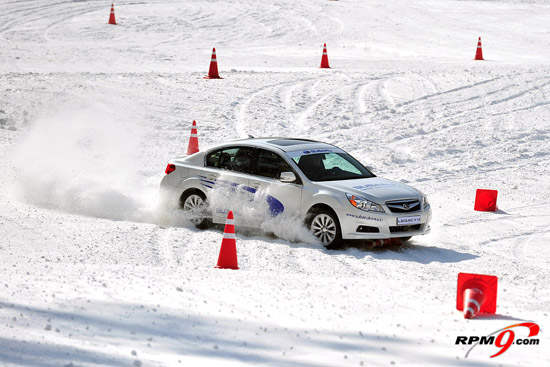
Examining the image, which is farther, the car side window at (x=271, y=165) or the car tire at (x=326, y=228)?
the car side window at (x=271, y=165)

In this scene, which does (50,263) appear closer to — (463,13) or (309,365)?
(309,365)

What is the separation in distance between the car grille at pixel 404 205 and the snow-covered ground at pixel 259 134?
0.54m

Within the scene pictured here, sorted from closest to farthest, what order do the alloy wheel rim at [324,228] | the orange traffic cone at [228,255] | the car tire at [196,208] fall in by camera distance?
the orange traffic cone at [228,255] < the alloy wheel rim at [324,228] < the car tire at [196,208]

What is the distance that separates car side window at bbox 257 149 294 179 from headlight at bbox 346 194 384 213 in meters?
1.14

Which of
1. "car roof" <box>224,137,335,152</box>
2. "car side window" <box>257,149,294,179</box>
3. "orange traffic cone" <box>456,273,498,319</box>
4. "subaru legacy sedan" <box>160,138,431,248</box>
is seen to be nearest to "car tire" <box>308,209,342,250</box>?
"subaru legacy sedan" <box>160,138,431,248</box>

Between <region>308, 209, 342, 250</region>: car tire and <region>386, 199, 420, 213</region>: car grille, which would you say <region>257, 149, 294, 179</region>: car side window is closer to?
<region>308, 209, 342, 250</region>: car tire

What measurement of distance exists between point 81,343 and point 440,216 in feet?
28.4

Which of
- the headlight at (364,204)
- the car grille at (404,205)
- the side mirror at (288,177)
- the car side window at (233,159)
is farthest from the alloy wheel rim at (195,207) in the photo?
the car grille at (404,205)

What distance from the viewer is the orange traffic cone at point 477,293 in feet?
25.2

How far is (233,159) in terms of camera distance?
1254cm

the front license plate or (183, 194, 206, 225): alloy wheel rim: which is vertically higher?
the front license plate

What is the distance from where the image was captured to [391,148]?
18703mm

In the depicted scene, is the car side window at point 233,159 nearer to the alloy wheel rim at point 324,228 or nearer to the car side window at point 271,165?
the car side window at point 271,165

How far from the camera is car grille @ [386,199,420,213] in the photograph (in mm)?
11242
